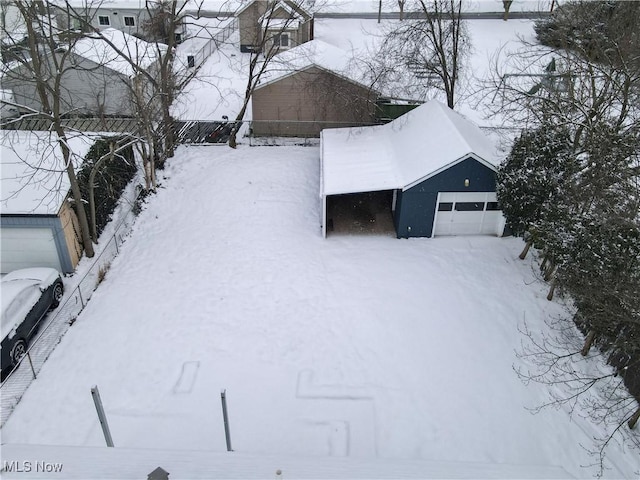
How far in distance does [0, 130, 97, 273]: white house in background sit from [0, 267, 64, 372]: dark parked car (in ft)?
2.79

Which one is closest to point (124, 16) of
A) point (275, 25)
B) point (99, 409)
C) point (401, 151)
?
point (275, 25)

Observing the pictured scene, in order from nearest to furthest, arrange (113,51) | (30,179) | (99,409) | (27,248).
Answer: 1. (99,409)
2. (30,179)
3. (27,248)
4. (113,51)

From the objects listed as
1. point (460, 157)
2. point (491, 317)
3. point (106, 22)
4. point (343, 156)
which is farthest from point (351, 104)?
point (106, 22)

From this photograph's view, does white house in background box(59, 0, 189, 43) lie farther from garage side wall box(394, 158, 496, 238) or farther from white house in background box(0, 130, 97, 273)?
garage side wall box(394, 158, 496, 238)

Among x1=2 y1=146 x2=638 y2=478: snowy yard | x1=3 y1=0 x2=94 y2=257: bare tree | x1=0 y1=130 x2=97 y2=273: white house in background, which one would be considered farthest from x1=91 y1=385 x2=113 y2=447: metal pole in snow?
x1=3 y1=0 x2=94 y2=257: bare tree

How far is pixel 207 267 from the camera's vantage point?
1691 cm

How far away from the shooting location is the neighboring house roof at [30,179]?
15734 millimetres

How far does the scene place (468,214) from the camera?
59.4 ft

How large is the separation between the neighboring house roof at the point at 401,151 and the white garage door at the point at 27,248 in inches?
354

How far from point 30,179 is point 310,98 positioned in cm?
1256

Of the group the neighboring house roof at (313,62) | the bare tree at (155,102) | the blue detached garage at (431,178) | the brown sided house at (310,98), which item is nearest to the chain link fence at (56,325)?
the bare tree at (155,102)

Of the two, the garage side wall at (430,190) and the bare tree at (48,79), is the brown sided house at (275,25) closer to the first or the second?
the bare tree at (48,79)

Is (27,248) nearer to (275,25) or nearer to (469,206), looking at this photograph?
(469,206)

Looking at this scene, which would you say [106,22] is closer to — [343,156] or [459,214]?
[343,156]
